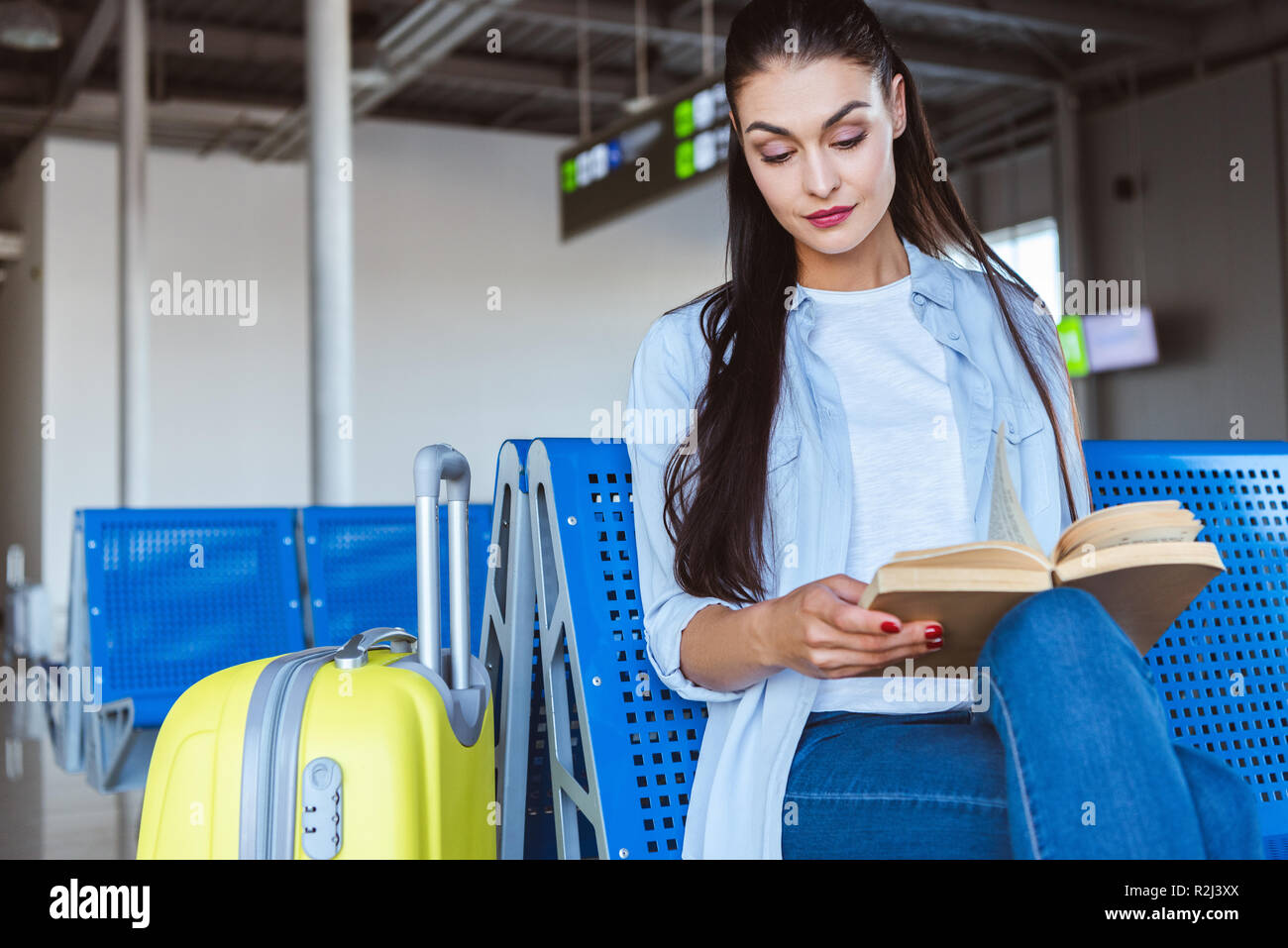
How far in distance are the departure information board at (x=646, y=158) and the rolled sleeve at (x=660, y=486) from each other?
372 centimetres

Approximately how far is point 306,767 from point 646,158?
17.9 ft


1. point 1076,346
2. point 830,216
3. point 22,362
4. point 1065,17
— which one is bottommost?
point 830,216

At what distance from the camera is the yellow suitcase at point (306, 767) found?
129cm

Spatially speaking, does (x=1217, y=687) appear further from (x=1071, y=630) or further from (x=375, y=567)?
(x=375, y=567)

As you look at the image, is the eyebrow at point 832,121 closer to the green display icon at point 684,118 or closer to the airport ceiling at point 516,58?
the green display icon at point 684,118

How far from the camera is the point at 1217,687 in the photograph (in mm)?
2172

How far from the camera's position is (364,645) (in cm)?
146

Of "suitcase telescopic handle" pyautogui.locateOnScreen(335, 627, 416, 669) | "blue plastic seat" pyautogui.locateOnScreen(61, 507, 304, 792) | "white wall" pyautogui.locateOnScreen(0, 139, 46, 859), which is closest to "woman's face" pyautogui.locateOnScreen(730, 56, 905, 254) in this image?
"suitcase telescopic handle" pyautogui.locateOnScreen(335, 627, 416, 669)

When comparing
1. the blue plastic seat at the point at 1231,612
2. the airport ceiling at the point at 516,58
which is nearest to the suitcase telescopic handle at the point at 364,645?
the blue plastic seat at the point at 1231,612

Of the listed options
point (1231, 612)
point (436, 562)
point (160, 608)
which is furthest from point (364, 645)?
point (160, 608)

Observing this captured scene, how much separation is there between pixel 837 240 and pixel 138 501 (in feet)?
27.0

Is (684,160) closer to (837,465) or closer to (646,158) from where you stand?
(646,158)
